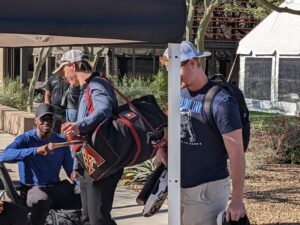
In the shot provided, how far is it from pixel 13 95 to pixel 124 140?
47.3ft

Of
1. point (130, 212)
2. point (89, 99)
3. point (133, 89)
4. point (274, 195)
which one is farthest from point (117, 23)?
point (133, 89)

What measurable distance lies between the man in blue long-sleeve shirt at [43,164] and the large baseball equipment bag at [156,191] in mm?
1334

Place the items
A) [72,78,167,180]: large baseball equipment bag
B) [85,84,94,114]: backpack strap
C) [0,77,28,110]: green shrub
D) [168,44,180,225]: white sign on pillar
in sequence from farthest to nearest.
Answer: [0,77,28,110]: green shrub, [85,84,94,114]: backpack strap, [72,78,167,180]: large baseball equipment bag, [168,44,180,225]: white sign on pillar

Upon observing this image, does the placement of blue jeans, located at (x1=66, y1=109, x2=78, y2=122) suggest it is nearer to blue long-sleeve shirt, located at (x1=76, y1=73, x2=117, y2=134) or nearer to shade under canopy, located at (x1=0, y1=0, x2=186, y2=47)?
blue long-sleeve shirt, located at (x1=76, y1=73, x2=117, y2=134)

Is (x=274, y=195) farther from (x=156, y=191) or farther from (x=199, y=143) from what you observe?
(x=199, y=143)

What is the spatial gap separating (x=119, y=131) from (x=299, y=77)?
16.7m

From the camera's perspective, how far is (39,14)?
3107 mm

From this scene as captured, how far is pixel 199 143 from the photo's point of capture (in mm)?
3953

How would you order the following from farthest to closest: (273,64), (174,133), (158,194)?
(273,64) < (158,194) < (174,133)

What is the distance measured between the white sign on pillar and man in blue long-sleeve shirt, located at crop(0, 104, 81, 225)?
1.71m

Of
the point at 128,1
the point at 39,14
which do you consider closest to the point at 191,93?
the point at 128,1

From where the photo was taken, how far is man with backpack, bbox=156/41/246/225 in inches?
148

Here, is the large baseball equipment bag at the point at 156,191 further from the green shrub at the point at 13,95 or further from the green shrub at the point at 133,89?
the green shrub at the point at 13,95

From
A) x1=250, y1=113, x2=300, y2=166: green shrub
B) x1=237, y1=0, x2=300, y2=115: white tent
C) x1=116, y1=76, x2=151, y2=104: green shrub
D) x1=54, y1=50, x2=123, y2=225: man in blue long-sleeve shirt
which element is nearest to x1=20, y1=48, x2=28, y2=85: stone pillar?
x1=116, y1=76, x2=151, y2=104: green shrub
